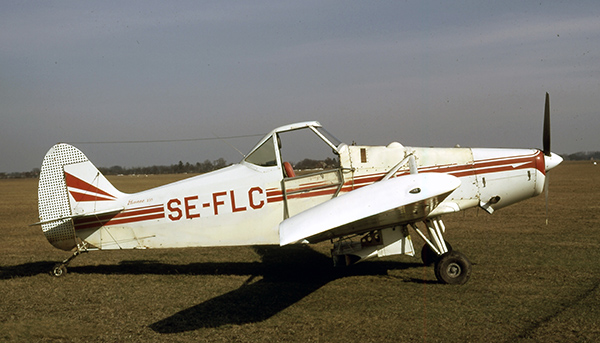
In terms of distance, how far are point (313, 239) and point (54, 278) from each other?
Result: 4901 millimetres

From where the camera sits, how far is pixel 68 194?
9008mm

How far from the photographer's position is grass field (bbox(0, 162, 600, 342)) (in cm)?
588

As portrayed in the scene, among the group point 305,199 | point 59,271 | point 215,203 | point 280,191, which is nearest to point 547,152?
point 305,199

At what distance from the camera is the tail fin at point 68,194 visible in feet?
29.2

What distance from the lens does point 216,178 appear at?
27.7 feet

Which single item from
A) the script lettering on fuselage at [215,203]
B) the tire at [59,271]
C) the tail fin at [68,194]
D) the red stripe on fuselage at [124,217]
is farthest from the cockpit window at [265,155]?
the tire at [59,271]

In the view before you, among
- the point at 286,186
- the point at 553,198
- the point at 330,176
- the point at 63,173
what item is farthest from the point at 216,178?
the point at 553,198

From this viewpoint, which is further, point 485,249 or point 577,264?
point 485,249

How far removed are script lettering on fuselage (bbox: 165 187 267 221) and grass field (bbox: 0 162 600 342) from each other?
1.22 m

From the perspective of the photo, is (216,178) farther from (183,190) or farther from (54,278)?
(54,278)

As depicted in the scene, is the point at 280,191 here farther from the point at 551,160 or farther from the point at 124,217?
the point at 551,160

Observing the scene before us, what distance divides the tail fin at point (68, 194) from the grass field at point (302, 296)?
0.94 meters

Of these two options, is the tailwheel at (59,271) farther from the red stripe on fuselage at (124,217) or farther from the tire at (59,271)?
the red stripe on fuselage at (124,217)

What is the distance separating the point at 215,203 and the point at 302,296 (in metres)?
2.12
